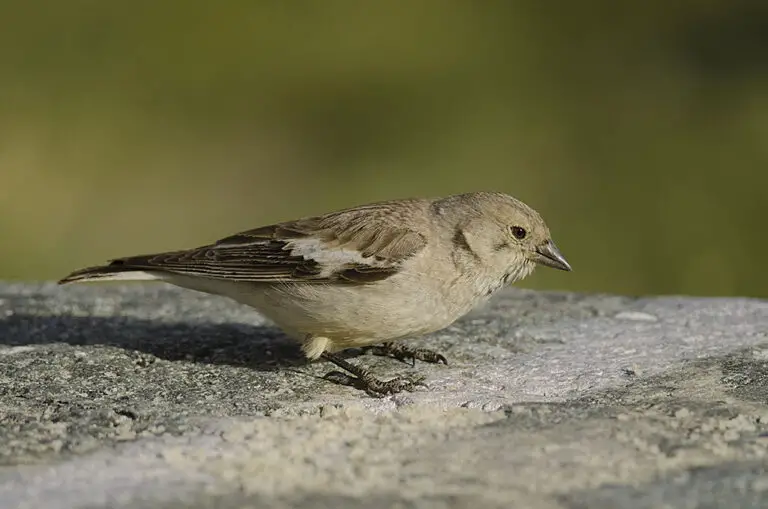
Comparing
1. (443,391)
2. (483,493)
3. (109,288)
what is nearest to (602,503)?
(483,493)

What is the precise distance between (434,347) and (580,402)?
1261mm

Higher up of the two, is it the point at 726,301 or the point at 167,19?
the point at 167,19

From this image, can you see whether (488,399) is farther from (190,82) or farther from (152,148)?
(190,82)

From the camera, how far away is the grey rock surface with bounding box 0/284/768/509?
3086 millimetres

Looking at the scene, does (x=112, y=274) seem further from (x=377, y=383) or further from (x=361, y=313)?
(x=377, y=383)

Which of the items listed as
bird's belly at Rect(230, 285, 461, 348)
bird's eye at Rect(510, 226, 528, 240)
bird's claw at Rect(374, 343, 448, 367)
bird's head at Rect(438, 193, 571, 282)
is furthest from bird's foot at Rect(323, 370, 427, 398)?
bird's eye at Rect(510, 226, 528, 240)

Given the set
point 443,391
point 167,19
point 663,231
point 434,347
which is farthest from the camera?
point 167,19

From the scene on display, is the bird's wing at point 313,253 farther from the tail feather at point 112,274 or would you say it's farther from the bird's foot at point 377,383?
the bird's foot at point 377,383

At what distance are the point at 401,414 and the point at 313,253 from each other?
1282mm

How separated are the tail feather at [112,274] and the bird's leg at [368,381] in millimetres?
991

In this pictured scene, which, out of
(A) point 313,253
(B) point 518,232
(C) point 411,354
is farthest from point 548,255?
(A) point 313,253

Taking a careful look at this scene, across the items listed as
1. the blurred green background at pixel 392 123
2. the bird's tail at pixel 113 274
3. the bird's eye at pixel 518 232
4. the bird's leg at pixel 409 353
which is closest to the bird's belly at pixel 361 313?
the bird's leg at pixel 409 353

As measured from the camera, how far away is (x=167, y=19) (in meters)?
11.9

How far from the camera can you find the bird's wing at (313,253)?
4820mm
